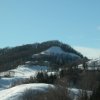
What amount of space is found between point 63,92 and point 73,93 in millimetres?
8018

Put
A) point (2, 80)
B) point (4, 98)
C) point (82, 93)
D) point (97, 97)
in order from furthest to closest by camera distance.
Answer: point (2, 80) < point (4, 98) < point (82, 93) < point (97, 97)

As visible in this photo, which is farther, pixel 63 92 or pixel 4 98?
pixel 4 98

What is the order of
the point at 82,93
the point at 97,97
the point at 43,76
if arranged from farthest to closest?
the point at 43,76, the point at 82,93, the point at 97,97

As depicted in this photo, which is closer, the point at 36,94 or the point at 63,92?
the point at 63,92

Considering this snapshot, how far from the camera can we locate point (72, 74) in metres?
152

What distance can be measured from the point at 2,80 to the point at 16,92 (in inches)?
3865

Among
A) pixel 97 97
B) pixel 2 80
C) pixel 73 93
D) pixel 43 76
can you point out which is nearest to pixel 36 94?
pixel 73 93

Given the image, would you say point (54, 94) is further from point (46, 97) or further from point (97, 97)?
point (97, 97)

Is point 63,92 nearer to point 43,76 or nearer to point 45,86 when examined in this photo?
point 45,86

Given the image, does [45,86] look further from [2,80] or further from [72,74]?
[2,80]

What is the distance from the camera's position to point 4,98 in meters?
91.7

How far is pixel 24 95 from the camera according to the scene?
88.2 meters

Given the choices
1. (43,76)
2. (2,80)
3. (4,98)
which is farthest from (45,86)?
(2,80)

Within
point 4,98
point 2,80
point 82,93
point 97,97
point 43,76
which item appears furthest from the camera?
point 2,80
